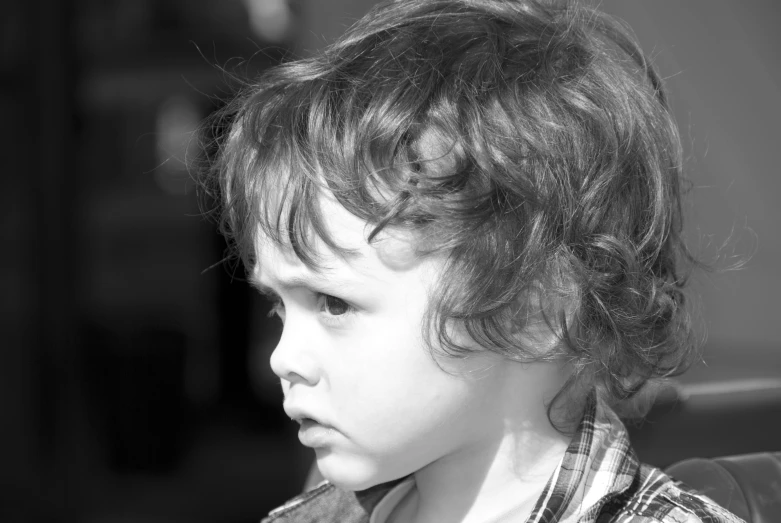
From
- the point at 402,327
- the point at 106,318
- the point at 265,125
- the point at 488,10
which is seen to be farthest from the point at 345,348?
the point at 106,318

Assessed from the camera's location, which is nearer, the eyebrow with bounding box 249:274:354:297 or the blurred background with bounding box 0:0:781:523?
the eyebrow with bounding box 249:274:354:297

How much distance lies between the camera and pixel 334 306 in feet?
2.98

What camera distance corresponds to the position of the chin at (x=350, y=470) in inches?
36.4

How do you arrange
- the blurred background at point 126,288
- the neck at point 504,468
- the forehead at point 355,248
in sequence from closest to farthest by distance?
the forehead at point 355,248
the neck at point 504,468
the blurred background at point 126,288

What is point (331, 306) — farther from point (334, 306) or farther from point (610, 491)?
point (610, 491)

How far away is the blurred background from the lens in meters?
2.67

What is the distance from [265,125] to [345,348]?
28 cm

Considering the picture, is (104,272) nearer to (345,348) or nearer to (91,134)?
(91,134)

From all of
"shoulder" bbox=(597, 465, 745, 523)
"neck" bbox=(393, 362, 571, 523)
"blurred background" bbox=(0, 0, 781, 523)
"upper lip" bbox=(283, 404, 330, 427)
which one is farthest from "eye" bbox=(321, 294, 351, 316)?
"blurred background" bbox=(0, 0, 781, 523)

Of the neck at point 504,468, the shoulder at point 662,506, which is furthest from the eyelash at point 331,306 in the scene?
the shoulder at point 662,506

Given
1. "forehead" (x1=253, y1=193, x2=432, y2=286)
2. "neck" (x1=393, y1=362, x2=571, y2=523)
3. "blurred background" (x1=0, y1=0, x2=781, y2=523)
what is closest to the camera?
"forehead" (x1=253, y1=193, x2=432, y2=286)

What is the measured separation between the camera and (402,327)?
0.88 meters

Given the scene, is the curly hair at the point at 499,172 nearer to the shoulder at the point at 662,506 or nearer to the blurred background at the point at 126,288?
the shoulder at the point at 662,506

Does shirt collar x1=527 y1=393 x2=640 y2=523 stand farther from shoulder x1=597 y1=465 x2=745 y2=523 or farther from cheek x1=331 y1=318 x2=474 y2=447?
cheek x1=331 y1=318 x2=474 y2=447
